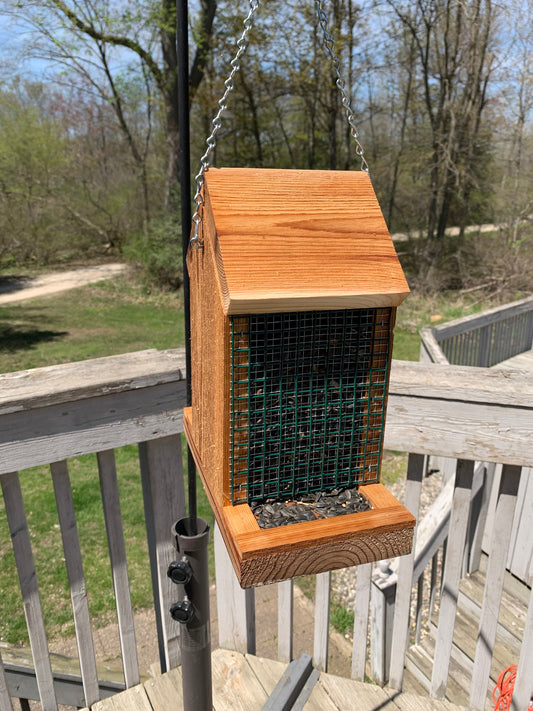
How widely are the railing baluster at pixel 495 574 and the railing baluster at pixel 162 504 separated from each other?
2.96ft

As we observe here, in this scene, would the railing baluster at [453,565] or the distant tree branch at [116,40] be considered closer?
the railing baluster at [453,565]

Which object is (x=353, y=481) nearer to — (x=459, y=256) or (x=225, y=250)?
(x=225, y=250)

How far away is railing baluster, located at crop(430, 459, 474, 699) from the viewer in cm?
147

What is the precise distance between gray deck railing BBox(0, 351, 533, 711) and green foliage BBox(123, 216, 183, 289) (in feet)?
36.7

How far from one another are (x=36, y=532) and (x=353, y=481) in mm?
4076

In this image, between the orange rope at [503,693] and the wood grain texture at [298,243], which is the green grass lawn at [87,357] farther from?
the wood grain texture at [298,243]

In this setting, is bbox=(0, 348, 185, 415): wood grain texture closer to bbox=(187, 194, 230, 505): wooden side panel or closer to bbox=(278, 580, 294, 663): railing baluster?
bbox=(187, 194, 230, 505): wooden side panel

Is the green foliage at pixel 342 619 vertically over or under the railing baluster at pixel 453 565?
under

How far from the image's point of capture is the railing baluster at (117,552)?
1413 mm

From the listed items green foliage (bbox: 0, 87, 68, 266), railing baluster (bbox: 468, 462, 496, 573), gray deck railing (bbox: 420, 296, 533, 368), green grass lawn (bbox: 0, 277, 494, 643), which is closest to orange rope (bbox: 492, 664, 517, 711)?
railing baluster (bbox: 468, 462, 496, 573)

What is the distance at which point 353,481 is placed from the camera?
3.73ft

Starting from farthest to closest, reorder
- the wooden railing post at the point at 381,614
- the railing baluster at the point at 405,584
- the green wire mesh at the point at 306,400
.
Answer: the wooden railing post at the point at 381,614, the railing baluster at the point at 405,584, the green wire mesh at the point at 306,400

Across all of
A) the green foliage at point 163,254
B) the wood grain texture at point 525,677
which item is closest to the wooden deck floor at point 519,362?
the wood grain texture at point 525,677

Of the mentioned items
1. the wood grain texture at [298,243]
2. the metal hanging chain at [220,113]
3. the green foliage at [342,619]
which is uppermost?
the metal hanging chain at [220,113]
